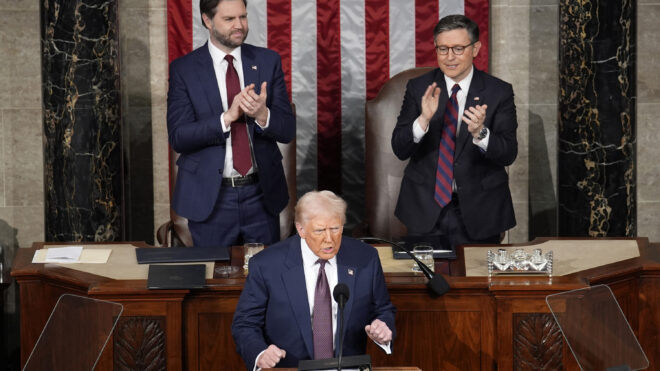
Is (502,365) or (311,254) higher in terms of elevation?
(311,254)

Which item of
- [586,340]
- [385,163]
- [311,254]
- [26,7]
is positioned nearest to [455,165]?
[385,163]

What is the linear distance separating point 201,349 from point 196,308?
17 centimetres

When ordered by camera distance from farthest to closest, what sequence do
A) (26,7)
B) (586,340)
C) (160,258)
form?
(26,7) < (160,258) < (586,340)

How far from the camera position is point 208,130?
4.73 metres

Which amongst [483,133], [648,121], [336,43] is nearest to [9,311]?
[336,43]

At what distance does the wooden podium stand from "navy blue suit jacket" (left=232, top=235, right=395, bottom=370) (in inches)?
17.0

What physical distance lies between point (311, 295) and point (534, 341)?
1.01 m

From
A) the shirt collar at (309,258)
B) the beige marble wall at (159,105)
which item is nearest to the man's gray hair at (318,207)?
the shirt collar at (309,258)

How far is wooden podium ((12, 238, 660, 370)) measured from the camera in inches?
158

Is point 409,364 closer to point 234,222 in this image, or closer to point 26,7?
point 234,222

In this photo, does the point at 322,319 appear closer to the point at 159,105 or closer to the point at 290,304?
the point at 290,304

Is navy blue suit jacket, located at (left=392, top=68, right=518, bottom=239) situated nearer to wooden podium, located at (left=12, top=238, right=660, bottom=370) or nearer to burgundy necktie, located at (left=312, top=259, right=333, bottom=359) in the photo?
wooden podium, located at (left=12, top=238, right=660, bottom=370)

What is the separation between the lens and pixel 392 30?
646 cm

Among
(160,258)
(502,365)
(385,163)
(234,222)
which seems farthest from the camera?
(385,163)
